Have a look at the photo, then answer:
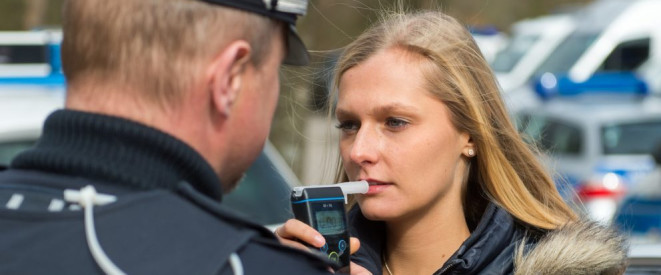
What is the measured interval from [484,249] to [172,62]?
1279mm

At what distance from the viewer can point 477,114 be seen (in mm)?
2689

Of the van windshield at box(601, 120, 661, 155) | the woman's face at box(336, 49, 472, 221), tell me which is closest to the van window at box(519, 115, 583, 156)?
the van windshield at box(601, 120, 661, 155)

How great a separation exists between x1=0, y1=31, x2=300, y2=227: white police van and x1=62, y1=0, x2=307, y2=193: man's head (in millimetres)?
2311

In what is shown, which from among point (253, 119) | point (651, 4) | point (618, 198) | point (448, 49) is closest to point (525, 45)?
point (651, 4)

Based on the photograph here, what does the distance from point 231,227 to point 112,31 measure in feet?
0.99

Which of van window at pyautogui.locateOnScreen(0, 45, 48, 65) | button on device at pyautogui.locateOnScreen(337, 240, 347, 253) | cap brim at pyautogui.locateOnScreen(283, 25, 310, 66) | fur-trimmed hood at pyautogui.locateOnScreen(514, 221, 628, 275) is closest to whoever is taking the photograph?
cap brim at pyautogui.locateOnScreen(283, 25, 310, 66)

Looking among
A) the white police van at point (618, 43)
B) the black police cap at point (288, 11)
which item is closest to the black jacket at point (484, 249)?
the black police cap at point (288, 11)

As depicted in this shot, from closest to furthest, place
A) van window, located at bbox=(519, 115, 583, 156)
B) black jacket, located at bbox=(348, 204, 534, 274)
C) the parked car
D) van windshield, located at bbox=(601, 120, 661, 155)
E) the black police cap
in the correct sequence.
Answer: the black police cap < black jacket, located at bbox=(348, 204, 534, 274) < the parked car < van windshield, located at bbox=(601, 120, 661, 155) < van window, located at bbox=(519, 115, 583, 156)

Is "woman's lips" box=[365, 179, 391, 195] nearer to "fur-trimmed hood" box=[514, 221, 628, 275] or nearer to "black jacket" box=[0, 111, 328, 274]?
"fur-trimmed hood" box=[514, 221, 628, 275]

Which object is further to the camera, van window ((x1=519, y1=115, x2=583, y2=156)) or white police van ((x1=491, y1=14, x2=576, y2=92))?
white police van ((x1=491, y1=14, x2=576, y2=92))

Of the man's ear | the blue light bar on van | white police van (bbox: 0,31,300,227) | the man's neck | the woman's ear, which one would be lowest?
the blue light bar on van

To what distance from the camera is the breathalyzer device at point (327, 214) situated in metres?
2.07

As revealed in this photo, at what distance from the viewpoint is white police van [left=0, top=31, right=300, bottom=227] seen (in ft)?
14.2

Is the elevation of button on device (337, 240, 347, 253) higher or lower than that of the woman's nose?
lower
